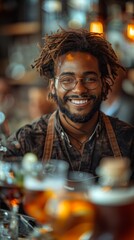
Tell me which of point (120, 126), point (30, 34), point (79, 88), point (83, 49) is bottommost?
point (120, 126)

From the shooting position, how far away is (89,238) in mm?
1204

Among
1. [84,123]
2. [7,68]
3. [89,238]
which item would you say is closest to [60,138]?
[84,123]

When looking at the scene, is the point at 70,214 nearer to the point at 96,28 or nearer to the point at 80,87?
the point at 80,87

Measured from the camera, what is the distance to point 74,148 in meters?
1.62

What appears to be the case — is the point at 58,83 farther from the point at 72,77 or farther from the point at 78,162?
the point at 78,162

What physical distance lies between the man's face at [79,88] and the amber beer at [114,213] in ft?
1.62

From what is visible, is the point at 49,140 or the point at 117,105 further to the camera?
the point at 117,105

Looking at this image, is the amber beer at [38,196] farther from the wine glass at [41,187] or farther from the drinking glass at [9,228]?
the drinking glass at [9,228]

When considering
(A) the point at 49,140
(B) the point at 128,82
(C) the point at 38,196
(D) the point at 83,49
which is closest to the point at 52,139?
(A) the point at 49,140

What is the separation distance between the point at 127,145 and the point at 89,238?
46 cm

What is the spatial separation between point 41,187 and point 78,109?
0.41 metres

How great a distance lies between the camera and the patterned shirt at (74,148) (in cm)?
160

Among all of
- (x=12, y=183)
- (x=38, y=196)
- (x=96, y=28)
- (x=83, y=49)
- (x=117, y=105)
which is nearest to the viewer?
(x=38, y=196)

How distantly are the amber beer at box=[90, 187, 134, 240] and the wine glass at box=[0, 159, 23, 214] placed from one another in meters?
0.27
